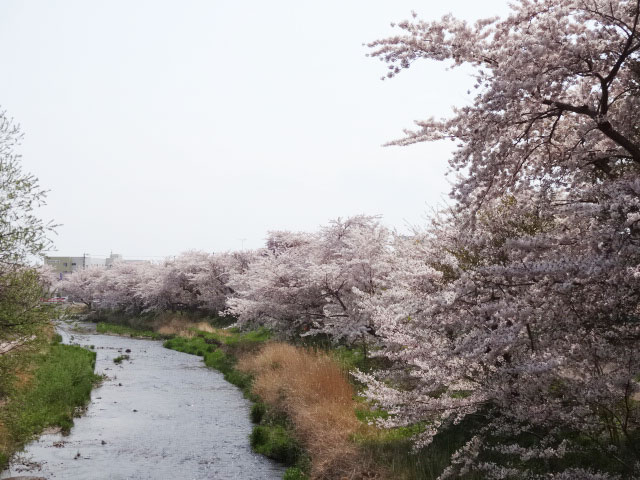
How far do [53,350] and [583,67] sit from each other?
96.4 ft

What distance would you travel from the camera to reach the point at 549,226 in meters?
9.61

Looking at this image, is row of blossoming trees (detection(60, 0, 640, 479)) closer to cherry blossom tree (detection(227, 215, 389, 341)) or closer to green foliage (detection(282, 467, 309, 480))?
green foliage (detection(282, 467, 309, 480))

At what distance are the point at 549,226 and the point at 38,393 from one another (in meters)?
17.6

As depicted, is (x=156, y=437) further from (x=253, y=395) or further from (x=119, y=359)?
(x=119, y=359)

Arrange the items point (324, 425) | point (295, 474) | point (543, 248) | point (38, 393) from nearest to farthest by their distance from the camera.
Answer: point (543, 248) → point (295, 474) → point (324, 425) → point (38, 393)

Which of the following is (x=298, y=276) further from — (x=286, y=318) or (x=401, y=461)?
(x=401, y=461)

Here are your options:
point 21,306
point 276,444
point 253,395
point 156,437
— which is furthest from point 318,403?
point 21,306

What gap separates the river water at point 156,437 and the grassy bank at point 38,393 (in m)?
0.48

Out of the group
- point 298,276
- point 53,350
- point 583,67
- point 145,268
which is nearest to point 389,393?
point 583,67

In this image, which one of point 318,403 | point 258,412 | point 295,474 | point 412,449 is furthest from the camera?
point 258,412

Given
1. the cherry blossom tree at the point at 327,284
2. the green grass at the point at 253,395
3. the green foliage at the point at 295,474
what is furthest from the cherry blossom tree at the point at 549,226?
the cherry blossom tree at the point at 327,284

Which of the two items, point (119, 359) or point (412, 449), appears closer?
point (412, 449)

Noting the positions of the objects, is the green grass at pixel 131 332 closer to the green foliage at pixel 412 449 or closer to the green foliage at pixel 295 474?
the green foliage at pixel 295 474

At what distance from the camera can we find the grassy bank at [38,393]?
1339 centimetres
